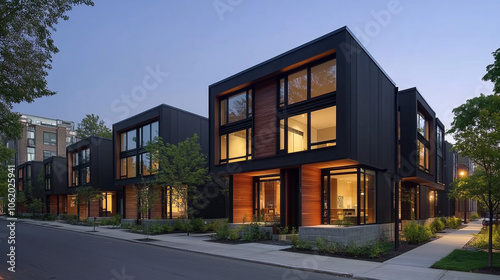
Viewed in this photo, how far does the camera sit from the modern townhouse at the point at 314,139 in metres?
17.8

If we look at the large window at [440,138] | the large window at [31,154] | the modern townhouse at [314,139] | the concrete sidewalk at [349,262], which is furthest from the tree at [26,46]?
the large window at [31,154]

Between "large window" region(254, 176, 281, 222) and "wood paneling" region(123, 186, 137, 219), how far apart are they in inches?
666

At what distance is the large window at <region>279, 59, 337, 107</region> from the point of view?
18609 millimetres

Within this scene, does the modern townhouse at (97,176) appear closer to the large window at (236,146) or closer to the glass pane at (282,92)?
the large window at (236,146)

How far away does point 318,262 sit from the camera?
44.8 feet

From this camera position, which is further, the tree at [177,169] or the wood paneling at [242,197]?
the tree at [177,169]

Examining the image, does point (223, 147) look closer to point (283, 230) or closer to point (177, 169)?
point (177, 169)

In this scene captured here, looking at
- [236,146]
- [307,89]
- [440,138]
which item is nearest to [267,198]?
[236,146]

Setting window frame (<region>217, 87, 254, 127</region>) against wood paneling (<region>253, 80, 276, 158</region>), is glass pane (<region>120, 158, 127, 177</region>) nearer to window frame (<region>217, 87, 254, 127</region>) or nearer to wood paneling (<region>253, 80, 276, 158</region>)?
window frame (<region>217, 87, 254, 127</region>)

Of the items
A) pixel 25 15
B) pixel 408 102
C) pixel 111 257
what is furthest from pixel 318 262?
pixel 408 102

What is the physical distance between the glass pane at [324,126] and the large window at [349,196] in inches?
96.4

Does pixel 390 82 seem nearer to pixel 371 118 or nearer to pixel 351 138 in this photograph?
pixel 371 118

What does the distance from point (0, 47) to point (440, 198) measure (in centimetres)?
4389

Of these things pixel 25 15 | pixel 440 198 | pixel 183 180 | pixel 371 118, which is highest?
pixel 25 15
